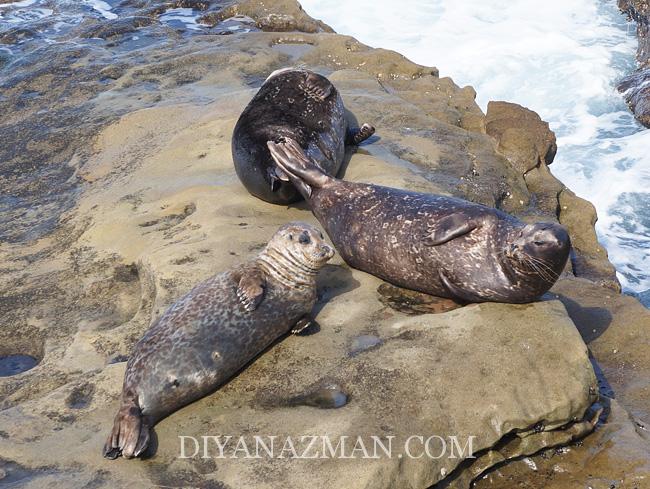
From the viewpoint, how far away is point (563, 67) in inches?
618

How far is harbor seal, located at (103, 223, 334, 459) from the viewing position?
4.25m

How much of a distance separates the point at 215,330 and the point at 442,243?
1.73m

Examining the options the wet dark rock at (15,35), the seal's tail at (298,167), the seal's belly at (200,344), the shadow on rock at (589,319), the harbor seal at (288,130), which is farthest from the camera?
Answer: the wet dark rock at (15,35)

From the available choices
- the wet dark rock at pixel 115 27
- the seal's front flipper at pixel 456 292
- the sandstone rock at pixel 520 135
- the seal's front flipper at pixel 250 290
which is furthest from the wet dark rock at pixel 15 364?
the wet dark rock at pixel 115 27

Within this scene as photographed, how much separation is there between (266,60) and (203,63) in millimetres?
903

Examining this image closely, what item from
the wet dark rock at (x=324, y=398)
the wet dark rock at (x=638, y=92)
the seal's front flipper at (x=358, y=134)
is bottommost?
the wet dark rock at (x=638, y=92)

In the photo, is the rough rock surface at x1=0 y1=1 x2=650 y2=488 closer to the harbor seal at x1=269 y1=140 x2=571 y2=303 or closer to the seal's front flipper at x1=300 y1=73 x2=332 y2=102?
the harbor seal at x1=269 y1=140 x2=571 y2=303

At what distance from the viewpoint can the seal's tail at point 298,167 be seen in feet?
20.9

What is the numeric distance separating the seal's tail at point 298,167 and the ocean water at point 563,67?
422 cm

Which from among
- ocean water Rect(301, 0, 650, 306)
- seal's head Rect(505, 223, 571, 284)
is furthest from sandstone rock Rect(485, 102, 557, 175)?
seal's head Rect(505, 223, 571, 284)

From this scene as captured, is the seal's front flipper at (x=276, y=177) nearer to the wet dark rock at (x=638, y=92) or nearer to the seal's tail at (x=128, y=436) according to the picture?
the seal's tail at (x=128, y=436)

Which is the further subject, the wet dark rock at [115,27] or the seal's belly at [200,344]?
the wet dark rock at [115,27]

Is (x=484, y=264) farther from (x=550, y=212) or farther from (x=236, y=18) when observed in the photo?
(x=236, y=18)

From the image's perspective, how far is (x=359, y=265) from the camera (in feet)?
18.9
